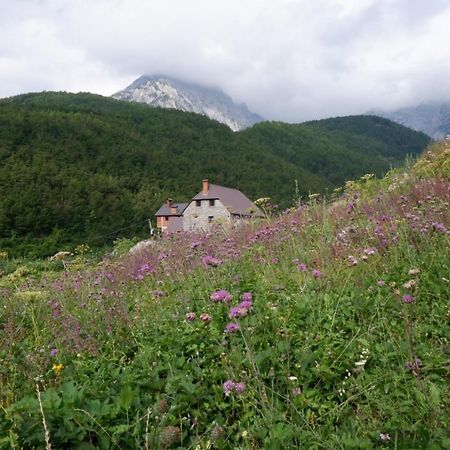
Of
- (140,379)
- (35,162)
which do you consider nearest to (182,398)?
(140,379)

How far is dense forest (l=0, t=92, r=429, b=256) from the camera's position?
82.6 meters

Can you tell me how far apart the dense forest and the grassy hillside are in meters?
59.7

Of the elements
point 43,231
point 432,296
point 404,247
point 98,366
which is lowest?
point 43,231

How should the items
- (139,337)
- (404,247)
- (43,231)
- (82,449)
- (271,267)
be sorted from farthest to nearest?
(43,231) → (271,267) → (404,247) → (139,337) → (82,449)

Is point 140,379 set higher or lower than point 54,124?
lower

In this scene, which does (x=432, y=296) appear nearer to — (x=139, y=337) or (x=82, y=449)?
(x=139, y=337)

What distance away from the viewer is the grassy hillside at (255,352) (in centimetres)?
246

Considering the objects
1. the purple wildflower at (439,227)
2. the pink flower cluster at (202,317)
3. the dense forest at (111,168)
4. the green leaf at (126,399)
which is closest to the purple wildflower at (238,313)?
the pink flower cluster at (202,317)

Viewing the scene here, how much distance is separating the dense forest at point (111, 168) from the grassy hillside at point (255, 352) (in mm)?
59704

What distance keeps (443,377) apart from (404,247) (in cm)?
182

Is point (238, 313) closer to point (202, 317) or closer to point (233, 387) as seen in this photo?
point (202, 317)

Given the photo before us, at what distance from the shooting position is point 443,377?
2.86m

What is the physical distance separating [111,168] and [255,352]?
12280 centimetres

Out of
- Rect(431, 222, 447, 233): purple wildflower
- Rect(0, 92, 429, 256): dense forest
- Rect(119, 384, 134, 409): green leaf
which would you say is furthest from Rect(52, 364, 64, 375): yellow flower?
Rect(0, 92, 429, 256): dense forest
